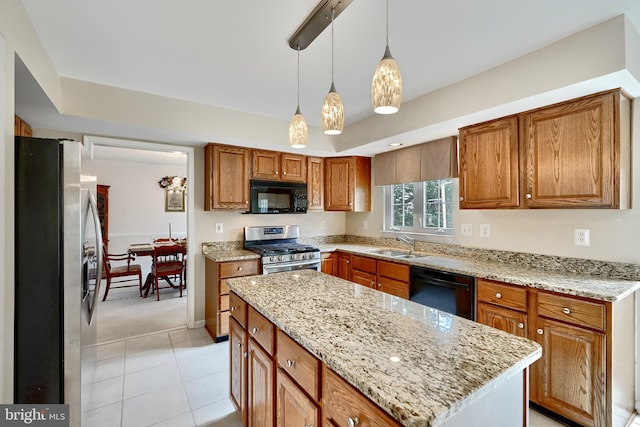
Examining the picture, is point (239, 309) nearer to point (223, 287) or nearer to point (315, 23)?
point (223, 287)

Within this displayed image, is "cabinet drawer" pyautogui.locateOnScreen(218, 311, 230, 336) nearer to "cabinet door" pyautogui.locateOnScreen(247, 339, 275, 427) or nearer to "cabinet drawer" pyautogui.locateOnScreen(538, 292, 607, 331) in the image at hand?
"cabinet door" pyautogui.locateOnScreen(247, 339, 275, 427)

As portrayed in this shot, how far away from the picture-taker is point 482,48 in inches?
74.3

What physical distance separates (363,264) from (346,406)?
255cm

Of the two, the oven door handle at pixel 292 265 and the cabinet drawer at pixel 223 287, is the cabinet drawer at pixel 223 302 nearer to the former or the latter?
the cabinet drawer at pixel 223 287

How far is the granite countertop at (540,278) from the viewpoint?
1724mm

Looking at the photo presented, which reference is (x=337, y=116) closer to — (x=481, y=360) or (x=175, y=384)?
(x=481, y=360)

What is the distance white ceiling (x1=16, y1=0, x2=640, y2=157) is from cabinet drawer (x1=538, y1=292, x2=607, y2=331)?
5.31 ft

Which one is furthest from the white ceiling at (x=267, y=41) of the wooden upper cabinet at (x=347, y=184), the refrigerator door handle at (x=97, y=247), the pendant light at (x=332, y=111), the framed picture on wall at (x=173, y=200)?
the framed picture on wall at (x=173, y=200)

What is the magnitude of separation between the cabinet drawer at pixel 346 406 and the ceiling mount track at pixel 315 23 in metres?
1.63

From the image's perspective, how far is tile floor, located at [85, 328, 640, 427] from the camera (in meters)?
1.94

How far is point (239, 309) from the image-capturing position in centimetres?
175

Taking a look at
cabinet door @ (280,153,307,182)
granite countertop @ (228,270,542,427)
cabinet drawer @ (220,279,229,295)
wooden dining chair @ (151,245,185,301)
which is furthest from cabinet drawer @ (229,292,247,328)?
wooden dining chair @ (151,245,185,301)

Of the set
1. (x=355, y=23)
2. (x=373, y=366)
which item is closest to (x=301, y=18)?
(x=355, y=23)

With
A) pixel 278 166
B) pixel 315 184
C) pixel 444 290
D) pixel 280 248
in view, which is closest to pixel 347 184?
pixel 315 184
